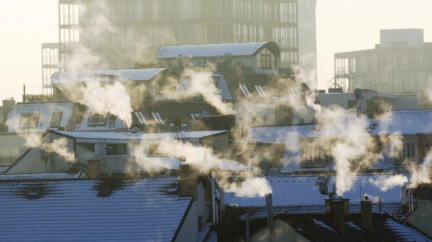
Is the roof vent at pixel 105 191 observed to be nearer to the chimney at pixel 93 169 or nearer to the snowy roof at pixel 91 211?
the snowy roof at pixel 91 211

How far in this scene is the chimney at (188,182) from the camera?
52.8 metres

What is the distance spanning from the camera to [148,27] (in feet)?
562

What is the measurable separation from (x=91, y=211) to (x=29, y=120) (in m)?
62.9

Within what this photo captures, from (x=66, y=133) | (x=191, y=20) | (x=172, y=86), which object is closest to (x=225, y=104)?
(x=172, y=86)

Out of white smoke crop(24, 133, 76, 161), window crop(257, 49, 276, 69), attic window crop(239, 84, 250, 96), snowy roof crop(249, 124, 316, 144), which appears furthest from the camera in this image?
window crop(257, 49, 276, 69)

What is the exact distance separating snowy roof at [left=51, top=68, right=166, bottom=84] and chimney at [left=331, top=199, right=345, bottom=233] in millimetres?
71169

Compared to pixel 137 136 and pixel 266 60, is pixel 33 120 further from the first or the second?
pixel 137 136

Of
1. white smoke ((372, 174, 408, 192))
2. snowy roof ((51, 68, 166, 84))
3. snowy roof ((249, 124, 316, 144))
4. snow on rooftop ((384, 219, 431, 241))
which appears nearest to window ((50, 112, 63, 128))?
snowy roof ((51, 68, 166, 84))

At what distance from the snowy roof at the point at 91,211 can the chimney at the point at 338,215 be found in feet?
22.1

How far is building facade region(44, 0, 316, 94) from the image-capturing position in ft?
→ 554

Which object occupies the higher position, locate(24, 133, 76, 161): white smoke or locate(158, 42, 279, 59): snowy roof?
locate(158, 42, 279, 59): snowy roof

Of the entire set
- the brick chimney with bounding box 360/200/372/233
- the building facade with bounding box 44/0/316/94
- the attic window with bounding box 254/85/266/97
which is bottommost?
the brick chimney with bounding box 360/200/372/233

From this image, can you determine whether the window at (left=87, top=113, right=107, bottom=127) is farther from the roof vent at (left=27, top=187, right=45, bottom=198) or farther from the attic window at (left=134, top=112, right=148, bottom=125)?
the roof vent at (left=27, top=187, right=45, bottom=198)

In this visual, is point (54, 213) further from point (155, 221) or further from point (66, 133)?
point (66, 133)
